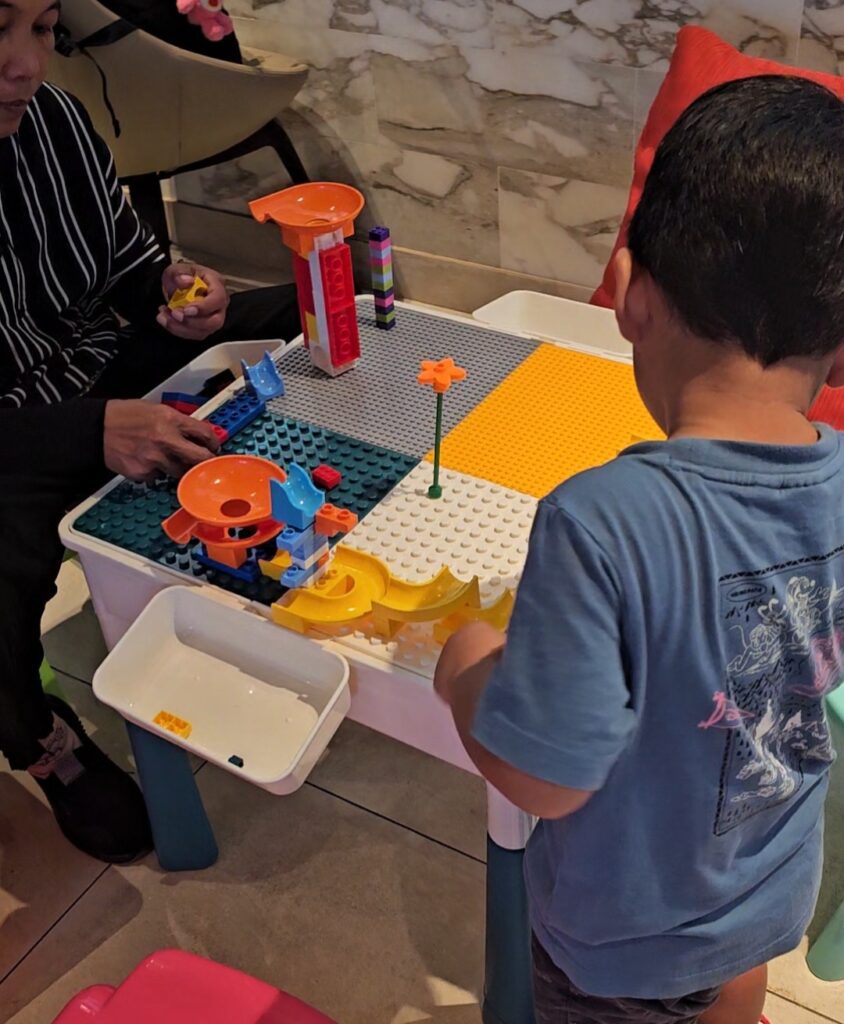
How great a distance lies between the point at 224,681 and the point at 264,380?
1.30 feet

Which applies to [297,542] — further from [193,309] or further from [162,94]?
[162,94]

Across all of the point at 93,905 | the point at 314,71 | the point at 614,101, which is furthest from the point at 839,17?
the point at 93,905

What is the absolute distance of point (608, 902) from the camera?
2.32 ft

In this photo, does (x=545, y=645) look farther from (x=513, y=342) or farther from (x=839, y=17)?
(x=839, y=17)

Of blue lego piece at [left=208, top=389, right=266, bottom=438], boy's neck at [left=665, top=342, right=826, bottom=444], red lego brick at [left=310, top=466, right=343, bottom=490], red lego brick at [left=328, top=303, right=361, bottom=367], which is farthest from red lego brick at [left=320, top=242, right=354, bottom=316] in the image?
boy's neck at [left=665, top=342, right=826, bottom=444]

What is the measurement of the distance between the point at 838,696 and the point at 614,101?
1.23m

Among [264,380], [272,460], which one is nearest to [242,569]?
[272,460]

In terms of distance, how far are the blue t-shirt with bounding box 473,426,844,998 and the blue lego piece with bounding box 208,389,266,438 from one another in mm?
649

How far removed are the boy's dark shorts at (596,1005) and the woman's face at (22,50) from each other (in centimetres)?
106

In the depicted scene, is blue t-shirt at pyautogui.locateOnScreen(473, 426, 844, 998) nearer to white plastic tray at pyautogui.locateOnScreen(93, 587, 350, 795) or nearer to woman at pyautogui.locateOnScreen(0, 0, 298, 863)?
white plastic tray at pyautogui.locateOnScreen(93, 587, 350, 795)

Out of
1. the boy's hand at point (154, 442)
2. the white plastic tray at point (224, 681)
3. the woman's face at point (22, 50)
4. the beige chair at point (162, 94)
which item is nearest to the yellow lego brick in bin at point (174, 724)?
the white plastic tray at point (224, 681)

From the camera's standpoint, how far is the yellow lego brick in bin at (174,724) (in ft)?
3.25

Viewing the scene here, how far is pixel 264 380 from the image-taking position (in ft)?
4.20

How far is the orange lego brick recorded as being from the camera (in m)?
1.05
